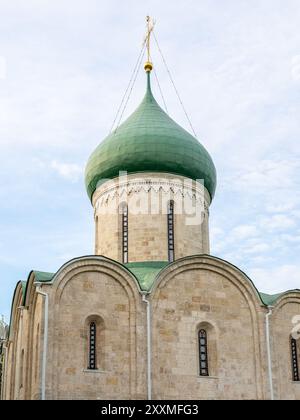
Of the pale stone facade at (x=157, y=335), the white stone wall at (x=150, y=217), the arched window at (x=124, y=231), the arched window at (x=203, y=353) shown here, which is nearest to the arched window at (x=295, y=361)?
the pale stone facade at (x=157, y=335)

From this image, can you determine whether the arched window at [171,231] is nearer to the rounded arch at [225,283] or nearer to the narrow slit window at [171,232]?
the narrow slit window at [171,232]

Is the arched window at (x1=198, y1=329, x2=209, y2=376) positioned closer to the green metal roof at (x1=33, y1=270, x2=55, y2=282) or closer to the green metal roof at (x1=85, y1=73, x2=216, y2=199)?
the green metal roof at (x1=33, y1=270, x2=55, y2=282)

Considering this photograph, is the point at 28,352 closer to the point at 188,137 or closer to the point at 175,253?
the point at 175,253

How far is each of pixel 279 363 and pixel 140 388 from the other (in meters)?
3.23

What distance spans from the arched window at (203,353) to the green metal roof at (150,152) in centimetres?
449

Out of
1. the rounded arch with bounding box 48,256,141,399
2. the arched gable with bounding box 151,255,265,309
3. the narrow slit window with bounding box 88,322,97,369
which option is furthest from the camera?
the arched gable with bounding box 151,255,265,309

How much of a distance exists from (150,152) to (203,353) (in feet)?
17.4

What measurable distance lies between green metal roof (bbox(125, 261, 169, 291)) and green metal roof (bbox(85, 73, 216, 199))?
2.44 metres

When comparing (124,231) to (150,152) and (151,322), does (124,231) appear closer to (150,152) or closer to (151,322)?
(150,152)

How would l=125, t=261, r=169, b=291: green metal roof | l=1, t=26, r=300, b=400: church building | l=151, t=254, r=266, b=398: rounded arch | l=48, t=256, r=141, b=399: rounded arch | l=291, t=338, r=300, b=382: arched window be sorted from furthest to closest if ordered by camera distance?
l=291, t=338, r=300, b=382: arched window → l=125, t=261, r=169, b=291: green metal roof → l=151, t=254, r=266, b=398: rounded arch → l=1, t=26, r=300, b=400: church building → l=48, t=256, r=141, b=399: rounded arch

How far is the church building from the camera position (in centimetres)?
1376

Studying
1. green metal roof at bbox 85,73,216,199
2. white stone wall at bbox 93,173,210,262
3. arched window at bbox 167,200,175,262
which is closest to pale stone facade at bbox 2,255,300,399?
arched window at bbox 167,200,175,262
